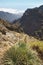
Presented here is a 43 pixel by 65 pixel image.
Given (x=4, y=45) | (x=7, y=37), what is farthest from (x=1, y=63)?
(x=7, y=37)

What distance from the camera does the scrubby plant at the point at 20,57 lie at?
12.5 metres

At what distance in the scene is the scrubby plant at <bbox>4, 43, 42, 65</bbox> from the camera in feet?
41.1

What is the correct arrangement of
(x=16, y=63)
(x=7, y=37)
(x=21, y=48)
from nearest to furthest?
(x=16, y=63), (x=21, y=48), (x=7, y=37)

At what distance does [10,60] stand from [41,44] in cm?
542

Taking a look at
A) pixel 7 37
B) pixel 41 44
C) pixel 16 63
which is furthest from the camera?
pixel 7 37

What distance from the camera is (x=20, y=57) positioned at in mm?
12625

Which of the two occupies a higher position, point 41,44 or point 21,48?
point 21,48

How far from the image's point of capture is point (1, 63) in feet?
41.2

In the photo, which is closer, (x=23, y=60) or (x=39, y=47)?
(x=23, y=60)

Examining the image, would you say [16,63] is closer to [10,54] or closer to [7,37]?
[10,54]

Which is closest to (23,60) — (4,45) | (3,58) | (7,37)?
(3,58)

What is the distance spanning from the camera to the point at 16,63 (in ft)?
40.7

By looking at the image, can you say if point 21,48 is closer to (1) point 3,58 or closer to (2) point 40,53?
(1) point 3,58

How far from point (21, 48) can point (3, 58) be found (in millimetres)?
1216
